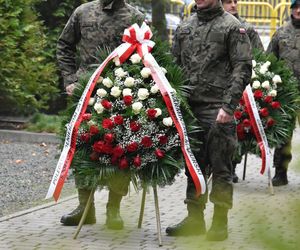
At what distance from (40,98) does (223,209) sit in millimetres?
8521

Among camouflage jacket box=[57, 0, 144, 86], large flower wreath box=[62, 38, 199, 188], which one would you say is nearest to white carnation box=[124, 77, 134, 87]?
large flower wreath box=[62, 38, 199, 188]

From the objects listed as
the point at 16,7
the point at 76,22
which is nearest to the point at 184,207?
the point at 76,22

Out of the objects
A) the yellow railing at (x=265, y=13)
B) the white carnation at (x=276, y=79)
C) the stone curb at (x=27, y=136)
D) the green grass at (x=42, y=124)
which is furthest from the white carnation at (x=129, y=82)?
the yellow railing at (x=265, y=13)

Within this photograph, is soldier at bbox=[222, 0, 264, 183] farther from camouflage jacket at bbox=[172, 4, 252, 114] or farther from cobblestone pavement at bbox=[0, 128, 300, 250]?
camouflage jacket at bbox=[172, 4, 252, 114]

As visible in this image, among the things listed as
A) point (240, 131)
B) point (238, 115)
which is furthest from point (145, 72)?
point (240, 131)

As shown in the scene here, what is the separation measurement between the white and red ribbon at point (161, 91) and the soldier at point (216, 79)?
0.22 meters

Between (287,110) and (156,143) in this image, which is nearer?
(156,143)

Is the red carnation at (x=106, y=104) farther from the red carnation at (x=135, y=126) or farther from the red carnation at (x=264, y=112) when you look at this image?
the red carnation at (x=264, y=112)

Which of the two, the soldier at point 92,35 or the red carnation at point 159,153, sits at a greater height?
the soldier at point 92,35

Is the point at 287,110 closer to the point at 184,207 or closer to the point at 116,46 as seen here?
the point at 184,207

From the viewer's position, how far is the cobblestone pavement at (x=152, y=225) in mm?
1247

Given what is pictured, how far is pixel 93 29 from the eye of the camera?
6551 millimetres

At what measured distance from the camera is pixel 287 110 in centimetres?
901

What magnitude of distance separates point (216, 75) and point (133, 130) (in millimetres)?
736
